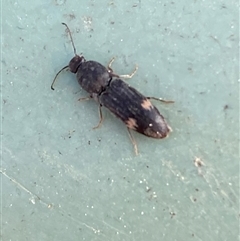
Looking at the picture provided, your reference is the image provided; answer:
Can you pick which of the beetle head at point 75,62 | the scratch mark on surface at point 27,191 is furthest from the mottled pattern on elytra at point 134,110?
the scratch mark on surface at point 27,191

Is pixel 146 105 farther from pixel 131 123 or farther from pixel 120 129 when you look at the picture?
pixel 120 129

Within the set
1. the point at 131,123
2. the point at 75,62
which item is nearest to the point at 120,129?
the point at 131,123

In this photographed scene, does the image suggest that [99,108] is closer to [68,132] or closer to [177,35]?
[68,132]

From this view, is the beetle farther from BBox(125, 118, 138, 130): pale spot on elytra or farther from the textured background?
the textured background

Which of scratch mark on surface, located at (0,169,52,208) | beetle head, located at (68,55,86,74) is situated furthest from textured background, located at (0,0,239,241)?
beetle head, located at (68,55,86,74)

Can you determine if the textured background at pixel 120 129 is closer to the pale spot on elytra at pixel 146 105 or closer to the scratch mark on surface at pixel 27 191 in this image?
the scratch mark on surface at pixel 27 191
